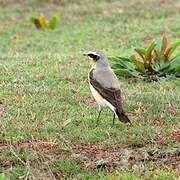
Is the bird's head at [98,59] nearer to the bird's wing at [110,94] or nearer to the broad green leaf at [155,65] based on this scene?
the bird's wing at [110,94]

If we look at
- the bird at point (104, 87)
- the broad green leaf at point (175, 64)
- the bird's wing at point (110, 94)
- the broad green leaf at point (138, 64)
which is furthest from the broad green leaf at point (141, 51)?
the bird's wing at point (110, 94)

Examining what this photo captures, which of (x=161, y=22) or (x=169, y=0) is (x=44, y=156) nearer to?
(x=161, y=22)

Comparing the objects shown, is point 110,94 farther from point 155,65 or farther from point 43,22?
point 43,22

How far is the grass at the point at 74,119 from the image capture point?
6.88 meters

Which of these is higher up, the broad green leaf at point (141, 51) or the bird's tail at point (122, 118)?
the broad green leaf at point (141, 51)

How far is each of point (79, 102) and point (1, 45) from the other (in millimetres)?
5910

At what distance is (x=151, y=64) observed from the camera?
10438mm

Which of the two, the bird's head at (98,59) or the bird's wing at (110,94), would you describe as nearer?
the bird's wing at (110,94)

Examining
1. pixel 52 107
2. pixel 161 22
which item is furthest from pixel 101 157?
pixel 161 22

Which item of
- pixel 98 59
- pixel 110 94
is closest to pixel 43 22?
pixel 98 59

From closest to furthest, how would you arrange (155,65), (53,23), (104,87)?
1. (104,87)
2. (155,65)
3. (53,23)

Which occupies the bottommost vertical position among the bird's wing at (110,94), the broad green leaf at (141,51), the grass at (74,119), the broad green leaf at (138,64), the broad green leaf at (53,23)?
the broad green leaf at (53,23)

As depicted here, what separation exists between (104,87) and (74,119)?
62 cm

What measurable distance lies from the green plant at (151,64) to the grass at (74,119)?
24 cm
